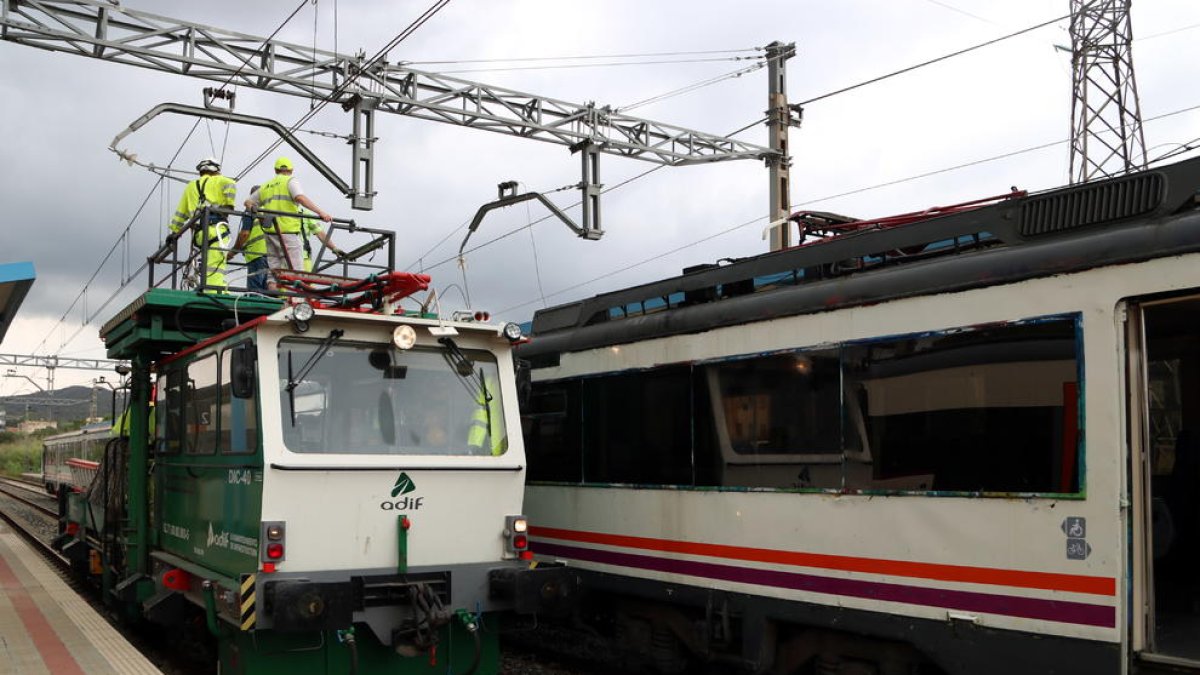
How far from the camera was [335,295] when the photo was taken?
27.5 feet

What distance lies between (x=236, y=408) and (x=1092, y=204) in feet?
18.1

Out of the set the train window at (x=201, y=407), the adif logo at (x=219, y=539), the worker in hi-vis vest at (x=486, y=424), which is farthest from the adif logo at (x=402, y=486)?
the train window at (x=201, y=407)

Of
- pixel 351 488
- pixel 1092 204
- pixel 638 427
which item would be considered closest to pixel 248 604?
pixel 351 488

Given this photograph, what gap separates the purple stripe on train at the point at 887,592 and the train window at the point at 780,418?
61cm

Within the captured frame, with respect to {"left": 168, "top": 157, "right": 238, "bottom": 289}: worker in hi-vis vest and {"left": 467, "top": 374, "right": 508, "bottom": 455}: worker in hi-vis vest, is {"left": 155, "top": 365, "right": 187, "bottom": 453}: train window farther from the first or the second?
{"left": 467, "top": 374, "right": 508, "bottom": 455}: worker in hi-vis vest

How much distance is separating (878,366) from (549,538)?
13.8ft

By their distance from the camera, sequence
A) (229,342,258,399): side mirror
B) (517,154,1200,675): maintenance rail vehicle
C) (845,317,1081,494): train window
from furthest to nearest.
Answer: (229,342,258,399): side mirror
(845,317,1081,494): train window
(517,154,1200,675): maintenance rail vehicle

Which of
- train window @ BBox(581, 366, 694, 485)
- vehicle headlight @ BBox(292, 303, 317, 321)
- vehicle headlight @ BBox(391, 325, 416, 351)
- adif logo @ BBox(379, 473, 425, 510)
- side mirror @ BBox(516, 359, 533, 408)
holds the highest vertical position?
vehicle headlight @ BBox(292, 303, 317, 321)

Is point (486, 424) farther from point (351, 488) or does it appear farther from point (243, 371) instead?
point (243, 371)

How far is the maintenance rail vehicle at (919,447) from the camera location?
5207 mm

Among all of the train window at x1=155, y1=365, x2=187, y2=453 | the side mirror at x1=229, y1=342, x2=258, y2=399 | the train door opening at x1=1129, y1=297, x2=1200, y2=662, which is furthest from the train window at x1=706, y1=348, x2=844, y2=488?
the train window at x1=155, y1=365, x2=187, y2=453

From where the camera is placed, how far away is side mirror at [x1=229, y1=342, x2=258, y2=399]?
6586 millimetres

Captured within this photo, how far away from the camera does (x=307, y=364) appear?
701 centimetres

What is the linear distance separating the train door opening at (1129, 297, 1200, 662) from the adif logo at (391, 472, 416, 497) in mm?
4601
